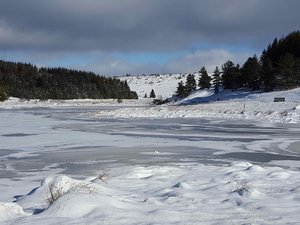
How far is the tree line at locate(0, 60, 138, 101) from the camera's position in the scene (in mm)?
146250

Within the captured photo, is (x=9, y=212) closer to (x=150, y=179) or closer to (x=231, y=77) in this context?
(x=150, y=179)

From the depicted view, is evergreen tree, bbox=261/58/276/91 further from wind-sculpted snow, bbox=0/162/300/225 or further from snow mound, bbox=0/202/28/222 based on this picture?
snow mound, bbox=0/202/28/222

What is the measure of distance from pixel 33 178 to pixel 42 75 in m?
152

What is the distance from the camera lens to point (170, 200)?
25.4 ft

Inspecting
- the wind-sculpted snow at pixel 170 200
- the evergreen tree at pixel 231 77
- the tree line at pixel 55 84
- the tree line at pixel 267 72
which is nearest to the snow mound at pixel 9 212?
the wind-sculpted snow at pixel 170 200

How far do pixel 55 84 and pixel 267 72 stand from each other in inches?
3977

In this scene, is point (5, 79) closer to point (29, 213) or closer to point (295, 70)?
point (295, 70)

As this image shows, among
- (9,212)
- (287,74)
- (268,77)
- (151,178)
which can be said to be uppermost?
(287,74)

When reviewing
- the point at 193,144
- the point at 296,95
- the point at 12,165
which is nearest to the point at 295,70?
the point at 296,95

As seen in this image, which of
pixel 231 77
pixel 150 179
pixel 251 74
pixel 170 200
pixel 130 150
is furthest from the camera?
pixel 231 77

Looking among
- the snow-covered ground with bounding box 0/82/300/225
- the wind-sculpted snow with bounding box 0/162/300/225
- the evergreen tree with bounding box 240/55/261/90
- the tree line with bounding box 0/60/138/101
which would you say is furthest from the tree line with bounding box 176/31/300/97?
the tree line with bounding box 0/60/138/101

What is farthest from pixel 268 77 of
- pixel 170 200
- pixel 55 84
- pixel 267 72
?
pixel 55 84

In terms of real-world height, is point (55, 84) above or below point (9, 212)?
above

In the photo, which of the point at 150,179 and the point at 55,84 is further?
the point at 55,84
